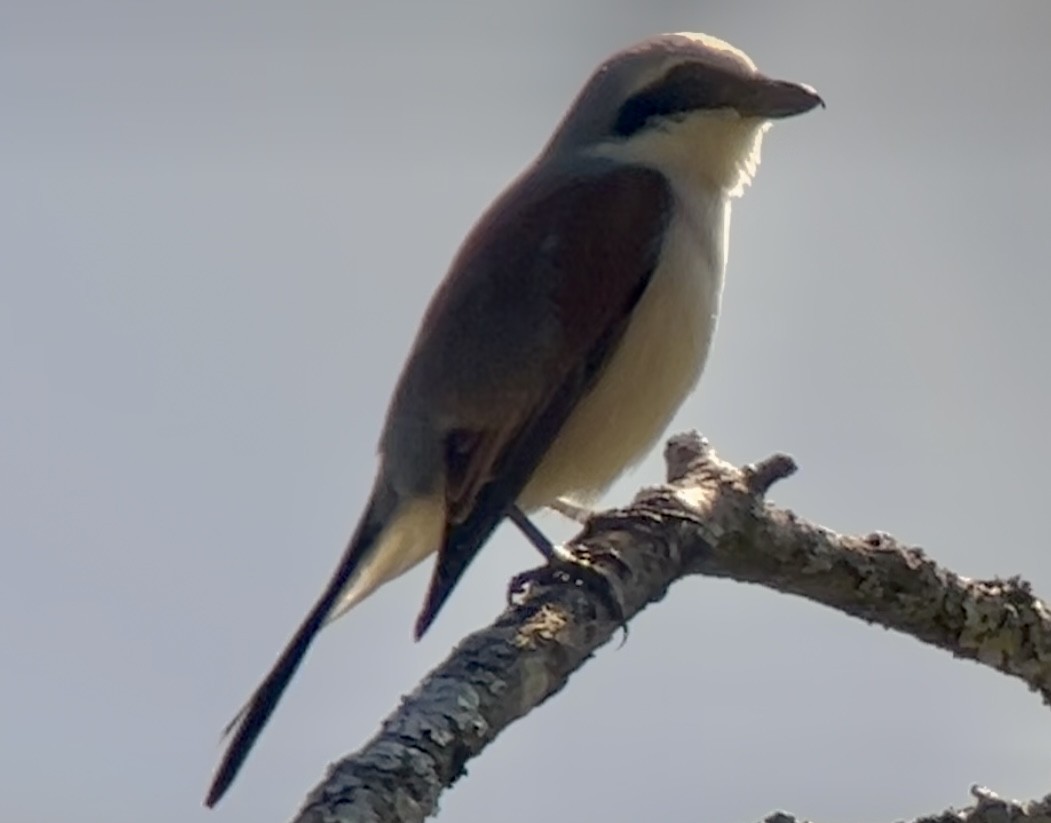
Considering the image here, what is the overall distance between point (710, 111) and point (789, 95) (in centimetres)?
19

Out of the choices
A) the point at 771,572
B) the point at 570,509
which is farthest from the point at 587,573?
the point at 570,509

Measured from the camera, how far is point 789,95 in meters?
3.83

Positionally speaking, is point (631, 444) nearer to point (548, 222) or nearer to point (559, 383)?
point (559, 383)

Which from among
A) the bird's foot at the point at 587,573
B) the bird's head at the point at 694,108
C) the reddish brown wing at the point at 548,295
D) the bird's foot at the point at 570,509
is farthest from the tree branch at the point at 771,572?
the bird's head at the point at 694,108

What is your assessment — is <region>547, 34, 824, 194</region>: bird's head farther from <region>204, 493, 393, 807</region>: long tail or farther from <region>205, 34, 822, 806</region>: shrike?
<region>204, 493, 393, 807</region>: long tail

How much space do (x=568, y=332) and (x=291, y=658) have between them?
2.84ft

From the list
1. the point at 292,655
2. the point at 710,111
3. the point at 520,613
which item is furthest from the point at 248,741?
the point at 710,111

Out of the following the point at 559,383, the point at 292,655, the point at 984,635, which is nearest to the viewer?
the point at 984,635

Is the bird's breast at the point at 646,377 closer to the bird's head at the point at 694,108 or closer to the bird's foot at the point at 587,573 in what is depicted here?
the bird's head at the point at 694,108

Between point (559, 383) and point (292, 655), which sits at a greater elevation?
point (559, 383)

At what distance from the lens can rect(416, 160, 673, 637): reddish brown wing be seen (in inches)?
138

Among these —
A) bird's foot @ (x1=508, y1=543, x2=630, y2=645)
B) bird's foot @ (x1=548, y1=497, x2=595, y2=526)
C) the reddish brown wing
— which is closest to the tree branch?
bird's foot @ (x1=508, y1=543, x2=630, y2=645)

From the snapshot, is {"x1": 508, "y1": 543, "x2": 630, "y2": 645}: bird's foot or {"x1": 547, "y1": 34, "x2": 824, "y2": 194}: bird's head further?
{"x1": 547, "y1": 34, "x2": 824, "y2": 194}: bird's head

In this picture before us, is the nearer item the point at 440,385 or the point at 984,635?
the point at 984,635
